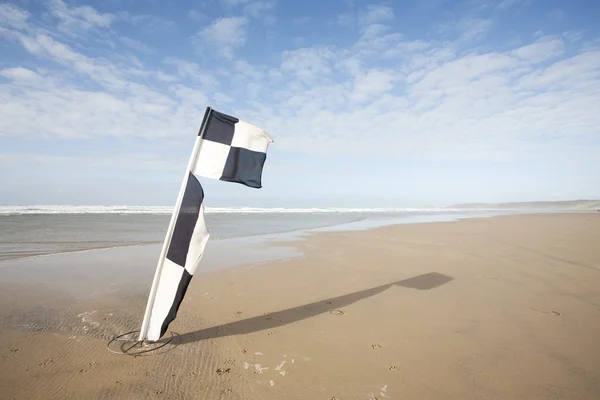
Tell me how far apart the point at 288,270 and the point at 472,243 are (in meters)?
9.53

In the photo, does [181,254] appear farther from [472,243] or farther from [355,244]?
[472,243]

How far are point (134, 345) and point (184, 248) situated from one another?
1.69 metres

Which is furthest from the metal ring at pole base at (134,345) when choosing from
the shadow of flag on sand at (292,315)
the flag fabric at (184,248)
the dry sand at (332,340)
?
the flag fabric at (184,248)

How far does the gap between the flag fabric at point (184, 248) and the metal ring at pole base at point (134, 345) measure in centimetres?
58

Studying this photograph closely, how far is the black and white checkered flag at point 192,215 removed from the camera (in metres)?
4.04

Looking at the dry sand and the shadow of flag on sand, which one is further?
the shadow of flag on sand

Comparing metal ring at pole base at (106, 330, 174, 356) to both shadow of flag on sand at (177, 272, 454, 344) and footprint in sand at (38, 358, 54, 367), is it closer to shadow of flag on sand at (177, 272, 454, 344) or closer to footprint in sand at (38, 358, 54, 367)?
shadow of flag on sand at (177, 272, 454, 344)

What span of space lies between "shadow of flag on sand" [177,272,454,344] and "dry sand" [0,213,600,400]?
3 cm

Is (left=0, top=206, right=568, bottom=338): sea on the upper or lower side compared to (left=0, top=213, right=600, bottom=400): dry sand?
lower

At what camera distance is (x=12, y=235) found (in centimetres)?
1512

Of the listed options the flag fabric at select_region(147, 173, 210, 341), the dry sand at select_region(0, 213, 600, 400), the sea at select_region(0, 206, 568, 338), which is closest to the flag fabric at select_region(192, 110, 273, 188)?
the flag fabric at select_region(147, 173, 210, 341)

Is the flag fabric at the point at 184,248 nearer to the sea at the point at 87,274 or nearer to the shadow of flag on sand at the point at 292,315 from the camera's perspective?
the shadow of flag on sand at the point at 292,315

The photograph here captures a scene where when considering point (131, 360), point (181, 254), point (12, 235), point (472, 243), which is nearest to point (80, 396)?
point (131, 360)

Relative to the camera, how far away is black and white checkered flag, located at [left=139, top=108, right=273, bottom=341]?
4.04 m
